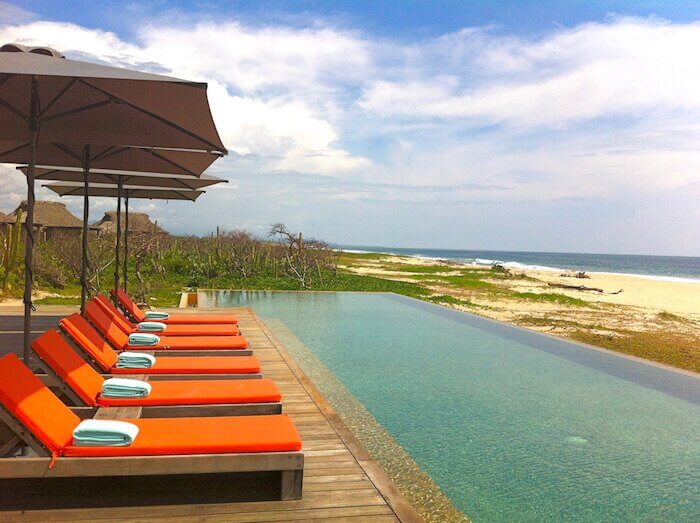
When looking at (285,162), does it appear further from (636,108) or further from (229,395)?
(229,395)

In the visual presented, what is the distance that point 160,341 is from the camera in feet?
20.2

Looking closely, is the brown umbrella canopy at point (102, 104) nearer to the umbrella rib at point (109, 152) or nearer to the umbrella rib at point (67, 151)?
the umbrella rib at point (67, 151)

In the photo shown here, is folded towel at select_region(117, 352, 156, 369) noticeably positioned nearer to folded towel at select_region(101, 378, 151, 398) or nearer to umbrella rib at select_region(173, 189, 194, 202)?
folded towel at select_region(101, 378, 151, 398)

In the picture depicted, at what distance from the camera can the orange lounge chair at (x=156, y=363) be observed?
15.8ft

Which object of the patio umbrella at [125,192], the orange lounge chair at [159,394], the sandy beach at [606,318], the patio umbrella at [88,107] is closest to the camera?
the patio umbrella at [88,107]

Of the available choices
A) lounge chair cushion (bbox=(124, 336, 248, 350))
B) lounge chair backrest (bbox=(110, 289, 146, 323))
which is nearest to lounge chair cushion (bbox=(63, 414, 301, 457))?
lounge chair cushion (bbox=(124, 336, 248, 350))

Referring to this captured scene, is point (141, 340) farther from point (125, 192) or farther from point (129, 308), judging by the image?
point (125, 192)

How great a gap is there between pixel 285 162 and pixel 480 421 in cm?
2272

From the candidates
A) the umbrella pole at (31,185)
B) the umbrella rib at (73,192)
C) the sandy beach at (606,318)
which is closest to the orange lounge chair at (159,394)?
the umbrella pole at (31,185)

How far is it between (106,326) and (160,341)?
1.89 feet

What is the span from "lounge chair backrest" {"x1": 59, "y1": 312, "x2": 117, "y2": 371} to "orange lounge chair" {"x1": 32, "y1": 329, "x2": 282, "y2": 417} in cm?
53

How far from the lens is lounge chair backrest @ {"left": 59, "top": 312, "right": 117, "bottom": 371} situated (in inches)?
189

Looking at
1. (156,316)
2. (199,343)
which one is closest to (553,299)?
(156,316)

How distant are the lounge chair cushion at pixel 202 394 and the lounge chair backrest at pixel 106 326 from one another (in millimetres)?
1704
